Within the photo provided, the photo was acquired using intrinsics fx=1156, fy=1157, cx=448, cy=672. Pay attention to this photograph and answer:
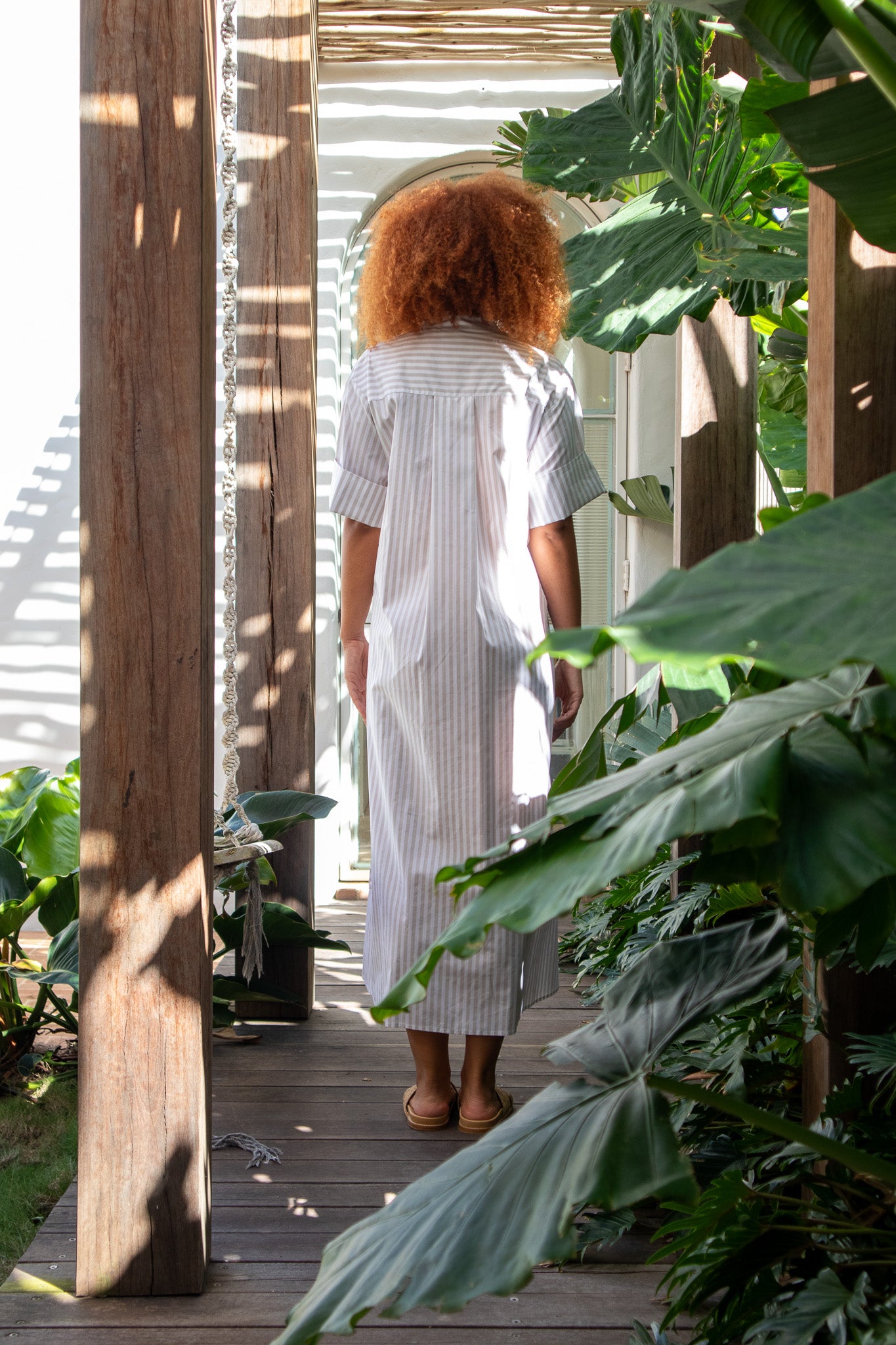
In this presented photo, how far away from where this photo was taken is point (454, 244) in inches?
78.5

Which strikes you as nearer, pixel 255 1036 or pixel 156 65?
pixel 156 65

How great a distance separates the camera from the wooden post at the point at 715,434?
2443 millimetres

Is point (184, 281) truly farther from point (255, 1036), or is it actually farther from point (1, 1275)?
point (255, 1036)

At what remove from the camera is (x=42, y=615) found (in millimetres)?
4191

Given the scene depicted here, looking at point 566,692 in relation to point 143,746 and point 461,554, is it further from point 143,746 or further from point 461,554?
point 143,746

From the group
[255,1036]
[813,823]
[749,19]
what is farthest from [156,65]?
[255,1036]

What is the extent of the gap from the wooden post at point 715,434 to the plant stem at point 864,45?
166 cm

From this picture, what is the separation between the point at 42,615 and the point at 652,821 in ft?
13.0

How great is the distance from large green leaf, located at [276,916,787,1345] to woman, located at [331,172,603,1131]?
1149 mm

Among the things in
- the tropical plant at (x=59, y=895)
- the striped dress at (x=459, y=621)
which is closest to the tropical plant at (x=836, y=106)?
the striped dress at (x=459, y=621)

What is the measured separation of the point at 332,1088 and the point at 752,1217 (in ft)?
4.68

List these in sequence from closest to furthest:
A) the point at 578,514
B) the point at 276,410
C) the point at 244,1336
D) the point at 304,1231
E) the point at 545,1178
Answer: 1. the point at 545,1178
2. the point at 244,1336
3. the point at 304,1231
4. the point at 276,410
5. the point at 578,514

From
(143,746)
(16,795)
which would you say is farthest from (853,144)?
(16,795)

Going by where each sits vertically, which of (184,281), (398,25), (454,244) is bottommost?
(184,281)
